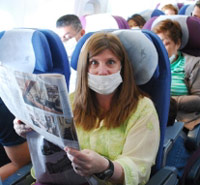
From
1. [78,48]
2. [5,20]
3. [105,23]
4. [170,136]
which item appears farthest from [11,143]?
[105,23]

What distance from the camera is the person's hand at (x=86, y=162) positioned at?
35.2 inches

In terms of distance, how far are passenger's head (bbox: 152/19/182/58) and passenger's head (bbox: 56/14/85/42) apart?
102cm

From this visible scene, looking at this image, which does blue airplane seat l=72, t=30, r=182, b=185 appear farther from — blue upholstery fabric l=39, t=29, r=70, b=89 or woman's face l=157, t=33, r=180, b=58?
woman's face l=157, t=33, r=180, b=58

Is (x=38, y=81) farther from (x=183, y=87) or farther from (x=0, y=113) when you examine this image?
(x=183, y=87)

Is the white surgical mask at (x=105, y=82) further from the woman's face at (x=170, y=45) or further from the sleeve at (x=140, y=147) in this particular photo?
the woman's face at (x=170, y=45)

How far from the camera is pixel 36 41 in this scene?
1380 mm

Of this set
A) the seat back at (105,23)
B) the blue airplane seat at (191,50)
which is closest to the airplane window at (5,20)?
the seat back at (105,23)

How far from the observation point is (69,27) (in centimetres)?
298

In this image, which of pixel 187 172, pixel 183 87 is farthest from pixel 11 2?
pixel 187 172

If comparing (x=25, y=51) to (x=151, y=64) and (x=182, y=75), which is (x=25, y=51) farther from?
(x=182, y=75)

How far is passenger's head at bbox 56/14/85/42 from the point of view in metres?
2.97

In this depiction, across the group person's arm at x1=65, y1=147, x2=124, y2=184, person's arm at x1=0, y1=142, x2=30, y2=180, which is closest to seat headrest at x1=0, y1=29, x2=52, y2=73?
person's arm at x1=0, y1=142, x2=30, y2=180

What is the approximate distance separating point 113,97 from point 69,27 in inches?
71.5

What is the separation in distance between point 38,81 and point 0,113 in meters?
0.85
